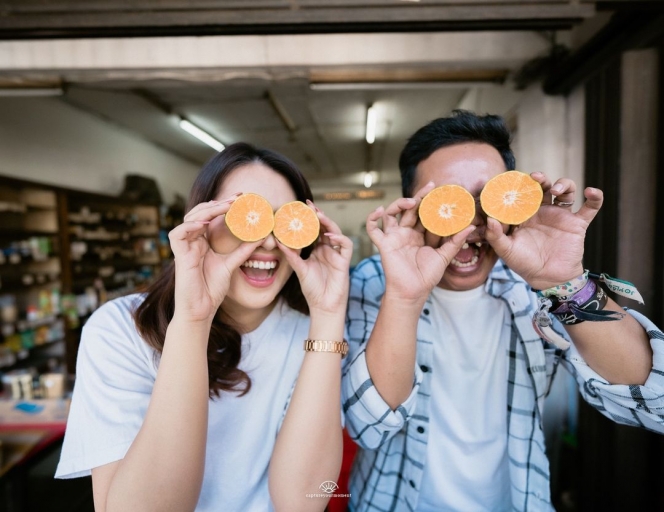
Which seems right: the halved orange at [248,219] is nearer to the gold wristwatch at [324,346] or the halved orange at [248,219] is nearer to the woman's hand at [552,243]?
the gold wristwatch at [324,346]

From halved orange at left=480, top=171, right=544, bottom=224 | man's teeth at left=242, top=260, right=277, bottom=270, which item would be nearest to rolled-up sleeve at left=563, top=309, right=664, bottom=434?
halved orange at left=480, top=171, right=544, bottom=224

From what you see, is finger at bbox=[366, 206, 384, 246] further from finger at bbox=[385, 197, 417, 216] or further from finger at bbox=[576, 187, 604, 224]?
finger at bbox=[576, 187, 604, 224]

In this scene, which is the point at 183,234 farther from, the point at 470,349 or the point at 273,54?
the point at 273,54

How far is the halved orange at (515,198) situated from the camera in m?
1.11

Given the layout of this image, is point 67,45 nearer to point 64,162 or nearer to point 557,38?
point 64,162

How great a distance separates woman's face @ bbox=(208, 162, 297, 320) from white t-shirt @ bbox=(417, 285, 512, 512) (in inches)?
26.4

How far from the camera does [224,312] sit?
1.28 meters

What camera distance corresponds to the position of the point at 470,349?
1377 millimetres

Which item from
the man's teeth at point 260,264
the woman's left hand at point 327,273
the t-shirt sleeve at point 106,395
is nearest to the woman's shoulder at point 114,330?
the t-shirt sleeve at point 106,395

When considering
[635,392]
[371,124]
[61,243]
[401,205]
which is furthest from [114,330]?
[371,124]

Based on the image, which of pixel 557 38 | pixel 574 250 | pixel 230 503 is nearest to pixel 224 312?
pixel 230 503

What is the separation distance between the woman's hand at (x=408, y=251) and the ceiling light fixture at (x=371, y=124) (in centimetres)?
509

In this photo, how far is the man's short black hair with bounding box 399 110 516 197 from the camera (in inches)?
50.5

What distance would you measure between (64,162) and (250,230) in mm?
5633
